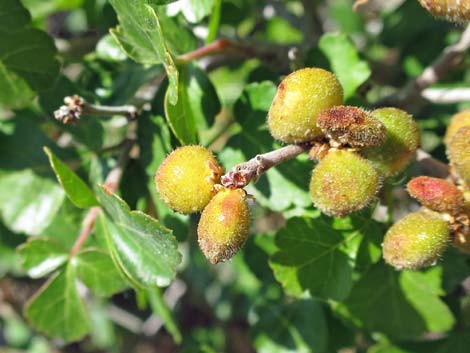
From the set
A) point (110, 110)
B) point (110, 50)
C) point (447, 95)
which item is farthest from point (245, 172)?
point (447, 95)

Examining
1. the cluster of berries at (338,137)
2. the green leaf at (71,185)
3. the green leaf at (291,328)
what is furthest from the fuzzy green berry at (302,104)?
the green leaf at (291,328)

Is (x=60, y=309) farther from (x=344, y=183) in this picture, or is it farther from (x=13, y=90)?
(x=344, y=183)

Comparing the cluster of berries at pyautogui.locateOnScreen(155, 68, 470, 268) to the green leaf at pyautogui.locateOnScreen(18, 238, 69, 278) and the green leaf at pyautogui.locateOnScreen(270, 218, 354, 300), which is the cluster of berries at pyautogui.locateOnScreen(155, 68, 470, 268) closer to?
the green leaf at pyautogui.locateOnScreen(270, 218, 354, 300)

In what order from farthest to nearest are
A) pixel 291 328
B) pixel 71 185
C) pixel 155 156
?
pixel 291 328, pixel 155 156, pixel 71 185

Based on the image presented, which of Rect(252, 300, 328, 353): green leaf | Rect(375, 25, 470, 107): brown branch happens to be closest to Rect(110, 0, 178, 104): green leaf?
Rect(375, 25, 470, 107): brown branch

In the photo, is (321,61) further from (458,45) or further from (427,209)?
(427,209)
